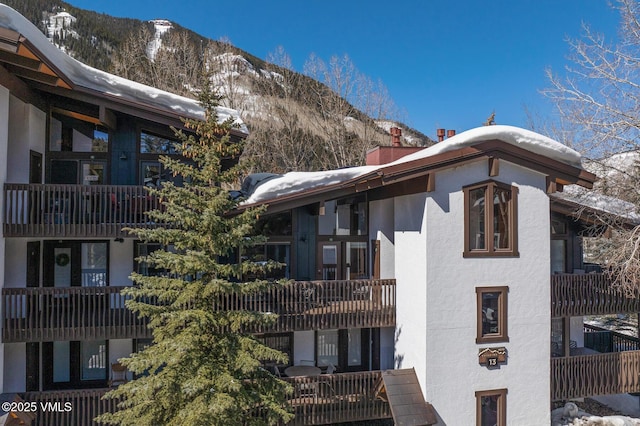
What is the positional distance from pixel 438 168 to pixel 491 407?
6.53 m

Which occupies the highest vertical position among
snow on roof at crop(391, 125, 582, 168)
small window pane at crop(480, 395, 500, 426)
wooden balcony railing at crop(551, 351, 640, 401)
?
snow on roof at crop(391, 125, 582, 168)

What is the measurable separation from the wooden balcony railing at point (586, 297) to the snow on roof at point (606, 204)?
2.28 metres

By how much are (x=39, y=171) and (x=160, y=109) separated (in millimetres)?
3793

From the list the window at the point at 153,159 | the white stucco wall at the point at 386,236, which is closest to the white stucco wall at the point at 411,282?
the white stucco wall at the point at 386,236

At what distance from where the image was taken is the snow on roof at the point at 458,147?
9.74 meters

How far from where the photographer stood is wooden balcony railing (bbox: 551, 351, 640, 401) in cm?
1068

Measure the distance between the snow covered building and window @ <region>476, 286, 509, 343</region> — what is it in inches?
1.7

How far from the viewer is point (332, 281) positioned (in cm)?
1032

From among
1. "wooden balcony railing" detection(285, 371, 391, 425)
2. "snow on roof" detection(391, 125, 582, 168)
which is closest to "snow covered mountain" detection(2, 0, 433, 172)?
Answer: "snow on roof" detection(391, 125, 582, 168)

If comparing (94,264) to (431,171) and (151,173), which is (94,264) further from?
(431,171)

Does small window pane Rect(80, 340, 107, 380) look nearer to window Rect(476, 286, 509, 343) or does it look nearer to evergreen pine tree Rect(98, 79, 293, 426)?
evergreen pine tree Rect(98, 79, 293, 426)

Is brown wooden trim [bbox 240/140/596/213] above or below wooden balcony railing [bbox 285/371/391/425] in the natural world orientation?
above

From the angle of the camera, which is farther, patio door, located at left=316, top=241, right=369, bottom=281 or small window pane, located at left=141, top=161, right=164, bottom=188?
patio door, located at left=316, top=241, right=369, bottom=281

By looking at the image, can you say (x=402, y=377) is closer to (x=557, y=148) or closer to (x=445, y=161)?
(x=445, y=161)
